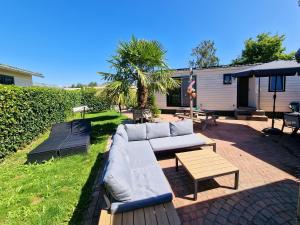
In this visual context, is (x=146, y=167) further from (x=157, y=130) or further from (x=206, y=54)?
(x=206, y=54)

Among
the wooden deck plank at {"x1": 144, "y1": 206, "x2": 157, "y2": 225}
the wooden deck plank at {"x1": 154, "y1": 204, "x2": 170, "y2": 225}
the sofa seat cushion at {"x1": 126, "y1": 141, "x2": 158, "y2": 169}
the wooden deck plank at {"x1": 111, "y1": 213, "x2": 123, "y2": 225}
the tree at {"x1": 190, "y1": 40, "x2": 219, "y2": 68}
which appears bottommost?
the wooden deck plank at {"x1": 111, "y1": 213, "x2": 123, "y2": 225}

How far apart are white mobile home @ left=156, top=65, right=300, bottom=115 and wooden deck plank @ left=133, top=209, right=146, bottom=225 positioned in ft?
36.4

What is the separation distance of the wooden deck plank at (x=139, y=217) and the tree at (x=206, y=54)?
Answer: 36.7 m

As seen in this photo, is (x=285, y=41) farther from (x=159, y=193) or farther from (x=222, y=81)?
(x=159, y=193)

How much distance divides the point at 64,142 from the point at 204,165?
15.4 ft

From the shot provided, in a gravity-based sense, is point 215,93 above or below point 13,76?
below

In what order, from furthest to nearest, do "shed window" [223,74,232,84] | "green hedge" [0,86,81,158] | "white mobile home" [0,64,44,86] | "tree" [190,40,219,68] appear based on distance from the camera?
"tree" [190,40,219,68] < "white mobile home" [0,64,44,86] < "shed window" [223,74,232,84] < "green hedge" [0,86,81,158]

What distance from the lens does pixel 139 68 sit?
23.0ft

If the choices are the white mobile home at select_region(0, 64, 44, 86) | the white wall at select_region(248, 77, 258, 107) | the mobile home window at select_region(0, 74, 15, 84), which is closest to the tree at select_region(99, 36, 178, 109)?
the white wall at select_region(248, 77, 258, 107)

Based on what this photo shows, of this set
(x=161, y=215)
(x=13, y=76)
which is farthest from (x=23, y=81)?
(x=161, y=215)

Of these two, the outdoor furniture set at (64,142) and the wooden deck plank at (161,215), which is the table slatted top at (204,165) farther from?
the outdoor furniture set at (64,142)

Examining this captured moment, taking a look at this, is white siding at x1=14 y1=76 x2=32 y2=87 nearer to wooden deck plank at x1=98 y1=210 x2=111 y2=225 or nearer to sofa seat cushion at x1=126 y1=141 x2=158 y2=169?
sofa seat cushion at x1=126 y1=141 x2=158 y2=169

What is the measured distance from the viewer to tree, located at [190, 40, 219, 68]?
117 feet

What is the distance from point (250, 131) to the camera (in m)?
7.69
